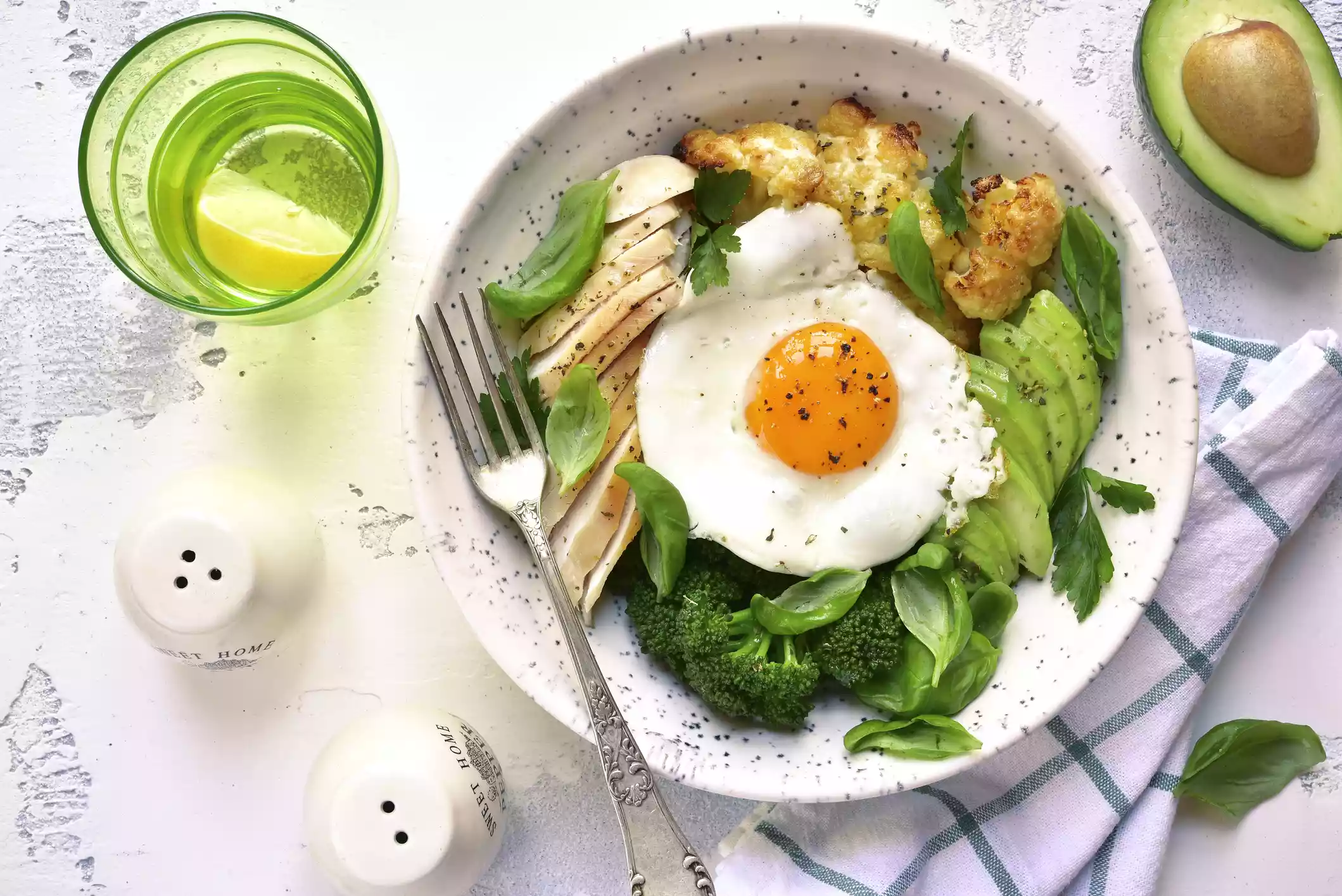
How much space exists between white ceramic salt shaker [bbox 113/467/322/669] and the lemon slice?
0.51 m

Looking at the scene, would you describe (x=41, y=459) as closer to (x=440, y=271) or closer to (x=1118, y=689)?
(x=440, y=271)

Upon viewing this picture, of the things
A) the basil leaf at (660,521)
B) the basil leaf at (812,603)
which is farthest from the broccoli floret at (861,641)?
the basil leaf at (660,521)

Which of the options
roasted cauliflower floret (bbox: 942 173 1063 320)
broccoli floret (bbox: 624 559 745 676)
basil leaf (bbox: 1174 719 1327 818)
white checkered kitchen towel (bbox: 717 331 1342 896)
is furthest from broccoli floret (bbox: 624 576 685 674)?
basil leaf (bbox: 1174 719 1327 818)

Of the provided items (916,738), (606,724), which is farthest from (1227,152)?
(606,724)

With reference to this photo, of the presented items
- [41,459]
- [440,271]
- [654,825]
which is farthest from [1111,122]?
[41,459]

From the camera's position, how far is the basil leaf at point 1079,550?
2230mm

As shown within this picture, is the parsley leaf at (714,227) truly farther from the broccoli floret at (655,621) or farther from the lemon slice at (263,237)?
the lemon slice at (263,237)

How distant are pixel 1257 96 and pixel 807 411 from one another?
1299mm

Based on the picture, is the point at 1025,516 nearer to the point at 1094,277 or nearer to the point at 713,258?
the point at 1094,277

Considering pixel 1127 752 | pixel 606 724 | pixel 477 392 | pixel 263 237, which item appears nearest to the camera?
pixel 606 724

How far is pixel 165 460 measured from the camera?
267 cm

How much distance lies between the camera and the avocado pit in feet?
7.77

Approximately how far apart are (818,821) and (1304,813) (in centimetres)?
128

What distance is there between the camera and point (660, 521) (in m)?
2.24
